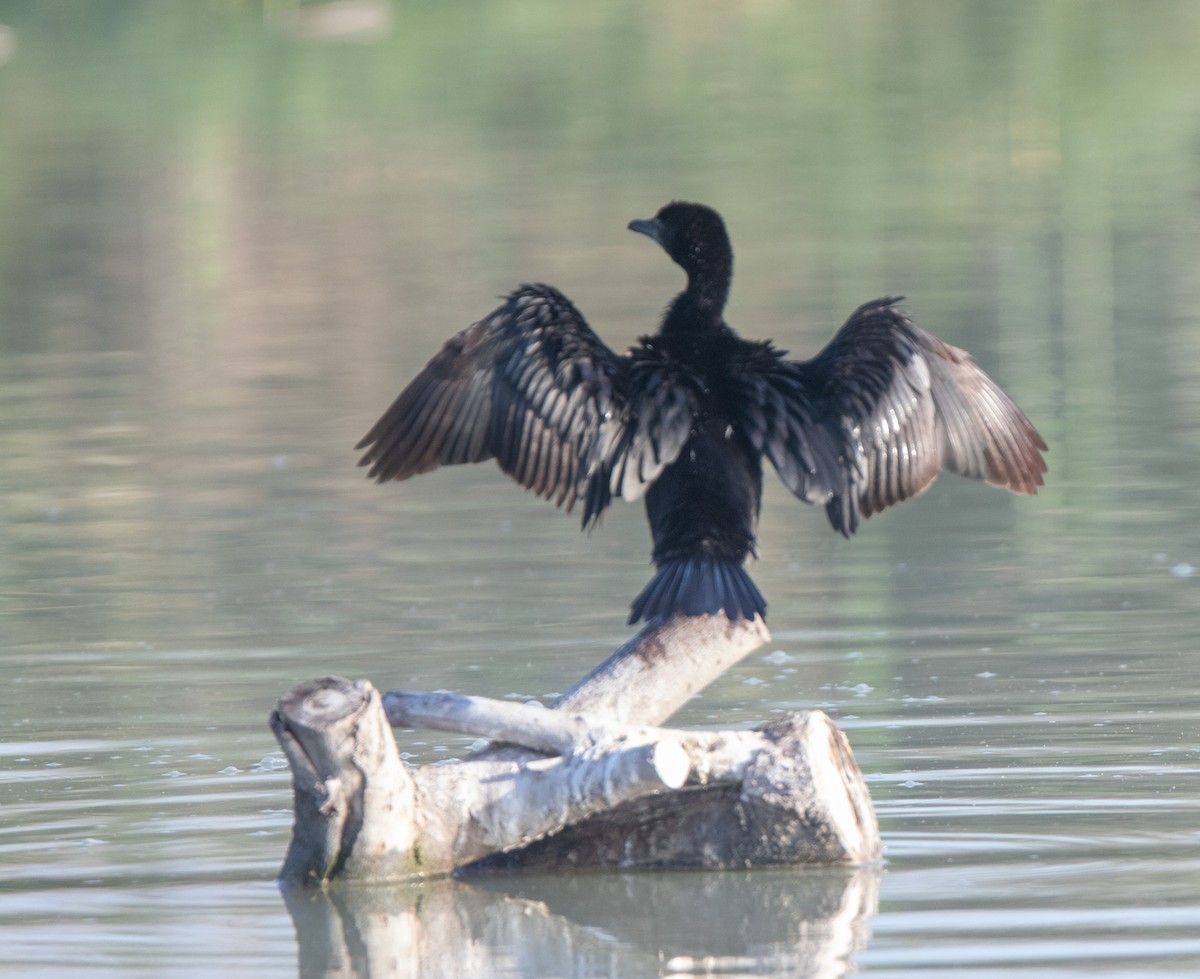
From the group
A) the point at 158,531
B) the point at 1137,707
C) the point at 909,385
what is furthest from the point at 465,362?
the point at 158,531

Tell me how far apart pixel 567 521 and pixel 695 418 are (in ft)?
A: 12.9

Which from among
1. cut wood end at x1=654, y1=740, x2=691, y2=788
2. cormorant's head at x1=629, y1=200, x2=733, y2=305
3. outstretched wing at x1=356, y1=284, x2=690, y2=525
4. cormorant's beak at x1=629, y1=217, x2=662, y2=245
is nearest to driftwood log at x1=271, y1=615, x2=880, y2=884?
cut wood end at x1=654, y1=740, x2=691, y2=788

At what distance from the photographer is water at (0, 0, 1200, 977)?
495cm

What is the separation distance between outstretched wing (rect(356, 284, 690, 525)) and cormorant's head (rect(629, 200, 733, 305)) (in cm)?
30

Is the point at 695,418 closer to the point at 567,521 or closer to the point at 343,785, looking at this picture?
the point at 343,785

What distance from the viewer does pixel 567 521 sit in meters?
9.38

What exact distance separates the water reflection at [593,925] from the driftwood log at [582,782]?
0.06m

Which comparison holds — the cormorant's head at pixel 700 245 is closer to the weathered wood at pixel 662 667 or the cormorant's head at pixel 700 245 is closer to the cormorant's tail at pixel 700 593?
the cormorant's tail at pixel 700 593

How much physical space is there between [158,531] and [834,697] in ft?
11.3

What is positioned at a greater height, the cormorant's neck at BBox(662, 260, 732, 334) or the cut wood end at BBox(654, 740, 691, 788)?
the cormorant's neck at BBox(662, 260, 732, 334)

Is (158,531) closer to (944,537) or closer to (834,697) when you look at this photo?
(944,537)

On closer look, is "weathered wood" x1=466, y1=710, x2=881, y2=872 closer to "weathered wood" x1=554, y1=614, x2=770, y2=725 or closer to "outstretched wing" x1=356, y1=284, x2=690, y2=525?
"weathered wood" x1=554, y1=614, x2=770, y2=725

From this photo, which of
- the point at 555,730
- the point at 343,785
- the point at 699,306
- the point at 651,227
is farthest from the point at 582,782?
the point at 651,227

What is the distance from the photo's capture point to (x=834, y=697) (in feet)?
22.1
